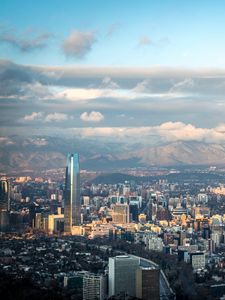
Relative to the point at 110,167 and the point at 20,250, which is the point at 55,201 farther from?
the point at 20,250

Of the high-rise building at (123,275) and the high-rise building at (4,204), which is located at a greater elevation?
the high-rise building at (4,204)

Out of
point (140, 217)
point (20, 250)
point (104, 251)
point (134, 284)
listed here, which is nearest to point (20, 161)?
point (20, 250)

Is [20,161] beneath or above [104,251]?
above

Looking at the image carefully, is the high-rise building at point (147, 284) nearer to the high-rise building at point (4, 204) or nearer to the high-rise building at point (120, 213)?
the high-rise building at point (4, 204)

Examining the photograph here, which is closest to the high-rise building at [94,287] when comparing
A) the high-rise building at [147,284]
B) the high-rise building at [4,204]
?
the high-rise building at [147,284]

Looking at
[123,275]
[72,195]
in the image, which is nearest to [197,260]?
[123,275]

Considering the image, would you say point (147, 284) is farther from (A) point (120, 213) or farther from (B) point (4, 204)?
(A) point (120, 213)
